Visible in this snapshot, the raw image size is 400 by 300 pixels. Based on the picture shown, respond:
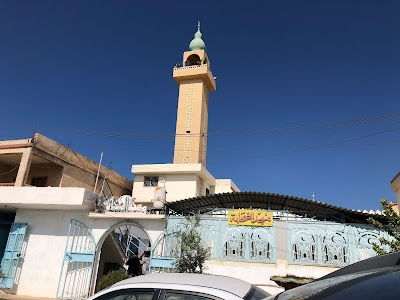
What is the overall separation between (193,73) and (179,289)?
2980 cm

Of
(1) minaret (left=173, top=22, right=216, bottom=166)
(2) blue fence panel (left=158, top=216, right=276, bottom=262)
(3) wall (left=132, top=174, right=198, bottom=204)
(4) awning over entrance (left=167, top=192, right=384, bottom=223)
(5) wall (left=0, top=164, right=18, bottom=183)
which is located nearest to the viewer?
(2) blue fence panel (left=158, top=216, right=276, bottom=262)

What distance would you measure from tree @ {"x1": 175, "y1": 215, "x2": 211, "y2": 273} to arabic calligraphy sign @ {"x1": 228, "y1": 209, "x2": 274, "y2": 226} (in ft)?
5.00

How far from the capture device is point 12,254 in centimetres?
1402

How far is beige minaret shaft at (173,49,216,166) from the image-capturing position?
97.2ft

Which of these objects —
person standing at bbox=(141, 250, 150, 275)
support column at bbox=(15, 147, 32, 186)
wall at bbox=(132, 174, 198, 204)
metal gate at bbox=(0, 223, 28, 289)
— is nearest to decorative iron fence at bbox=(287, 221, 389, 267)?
person standing at bbox=(141, 250, 150, 275)

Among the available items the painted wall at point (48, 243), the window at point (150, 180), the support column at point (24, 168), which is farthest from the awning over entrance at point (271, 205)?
the window at point (150, 180)

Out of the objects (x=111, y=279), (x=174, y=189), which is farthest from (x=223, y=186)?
(x=111, y=279)

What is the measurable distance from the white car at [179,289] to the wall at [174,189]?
20480 mm

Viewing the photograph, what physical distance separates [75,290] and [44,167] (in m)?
10.6

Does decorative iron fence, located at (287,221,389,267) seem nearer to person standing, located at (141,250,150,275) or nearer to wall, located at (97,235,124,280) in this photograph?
person standing, located at (141,250,150,275)

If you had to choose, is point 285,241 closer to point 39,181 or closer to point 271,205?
point 271,205

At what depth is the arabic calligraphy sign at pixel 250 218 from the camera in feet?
40.8

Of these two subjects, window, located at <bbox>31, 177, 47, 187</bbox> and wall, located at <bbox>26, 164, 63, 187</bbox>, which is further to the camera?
window, located at <bbox>31, 177, 47, 187</bbox>

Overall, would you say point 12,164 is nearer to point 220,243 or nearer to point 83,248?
point 83,248
